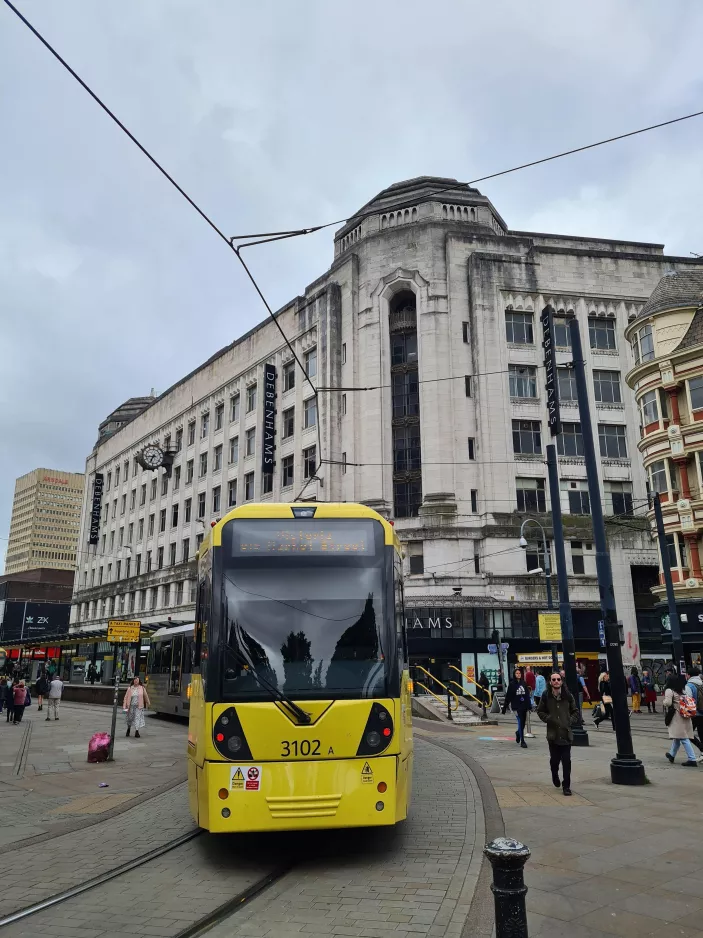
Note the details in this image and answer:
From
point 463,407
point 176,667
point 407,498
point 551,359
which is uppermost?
point 463,407

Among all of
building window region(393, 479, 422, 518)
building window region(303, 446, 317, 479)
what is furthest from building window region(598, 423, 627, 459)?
building window region(303, 446, 317, 479)

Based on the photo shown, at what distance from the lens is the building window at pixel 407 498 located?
137ft

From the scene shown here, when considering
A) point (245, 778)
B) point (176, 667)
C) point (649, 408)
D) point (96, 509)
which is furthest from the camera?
point (96, 509)

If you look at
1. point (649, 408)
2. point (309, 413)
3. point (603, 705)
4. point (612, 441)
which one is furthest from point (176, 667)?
point (612, 441)

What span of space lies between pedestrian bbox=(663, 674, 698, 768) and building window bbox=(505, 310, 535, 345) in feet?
106

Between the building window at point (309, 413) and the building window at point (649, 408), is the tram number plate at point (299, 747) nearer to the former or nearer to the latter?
the building window at point (649, 408)

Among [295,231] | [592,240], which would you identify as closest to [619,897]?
[295,231]

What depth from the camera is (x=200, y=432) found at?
61875 mm

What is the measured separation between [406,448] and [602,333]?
14.7 meters

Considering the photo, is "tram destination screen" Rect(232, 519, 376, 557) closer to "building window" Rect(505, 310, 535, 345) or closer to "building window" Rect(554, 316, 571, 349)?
"building window" Rect(505, 310, 535, 345)

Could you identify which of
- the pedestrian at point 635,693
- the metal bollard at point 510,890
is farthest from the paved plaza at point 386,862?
the pedestrian at point 635,693

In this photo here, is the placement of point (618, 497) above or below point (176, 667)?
above

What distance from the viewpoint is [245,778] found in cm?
697

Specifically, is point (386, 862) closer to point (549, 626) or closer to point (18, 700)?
point (549, 626)
